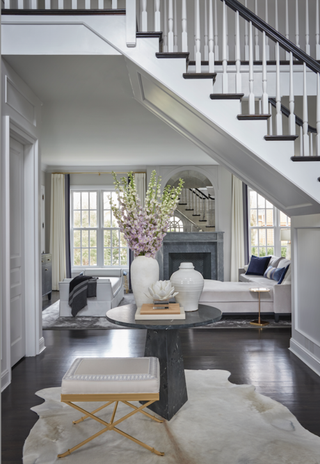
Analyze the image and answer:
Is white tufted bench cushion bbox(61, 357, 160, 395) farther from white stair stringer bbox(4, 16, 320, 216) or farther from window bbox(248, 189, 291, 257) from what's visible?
window bbox(248, 189, 291, 257)

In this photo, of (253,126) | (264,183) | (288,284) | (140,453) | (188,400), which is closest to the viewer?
(140,453)

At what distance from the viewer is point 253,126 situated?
10.5 ft

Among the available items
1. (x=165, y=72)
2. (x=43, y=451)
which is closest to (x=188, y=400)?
(x=43, y=451)

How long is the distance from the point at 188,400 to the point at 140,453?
79 cm

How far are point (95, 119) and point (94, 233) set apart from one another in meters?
4.50

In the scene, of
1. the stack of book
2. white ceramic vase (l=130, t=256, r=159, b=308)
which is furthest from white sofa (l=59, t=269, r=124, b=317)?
the stack of book

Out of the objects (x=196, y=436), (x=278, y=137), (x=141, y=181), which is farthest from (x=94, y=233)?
(x=196, y=436)

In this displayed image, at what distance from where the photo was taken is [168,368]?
8.43ft

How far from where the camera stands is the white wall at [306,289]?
3.63m

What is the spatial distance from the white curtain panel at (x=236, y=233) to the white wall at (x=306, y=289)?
462cm

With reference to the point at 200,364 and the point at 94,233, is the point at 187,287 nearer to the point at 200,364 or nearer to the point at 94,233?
the point at 200,364

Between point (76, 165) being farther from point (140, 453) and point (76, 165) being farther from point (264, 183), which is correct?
point (140, 453)

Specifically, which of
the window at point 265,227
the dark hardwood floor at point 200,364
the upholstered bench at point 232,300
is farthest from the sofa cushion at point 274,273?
the window at point 265,227

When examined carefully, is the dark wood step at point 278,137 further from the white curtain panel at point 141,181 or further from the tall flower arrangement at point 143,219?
the white curtain panel at point 141,181
